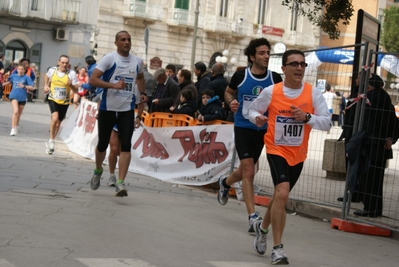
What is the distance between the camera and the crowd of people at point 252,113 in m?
7.84

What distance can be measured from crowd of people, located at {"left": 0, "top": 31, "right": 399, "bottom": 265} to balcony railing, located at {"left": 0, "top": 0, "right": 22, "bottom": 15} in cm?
2849

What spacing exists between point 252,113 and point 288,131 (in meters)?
0.40

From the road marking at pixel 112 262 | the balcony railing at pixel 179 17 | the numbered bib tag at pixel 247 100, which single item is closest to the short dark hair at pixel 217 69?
the numbered bib tag at pixel 247 100

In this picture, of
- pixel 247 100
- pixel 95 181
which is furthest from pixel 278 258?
pixel 95 181

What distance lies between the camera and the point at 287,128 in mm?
7828

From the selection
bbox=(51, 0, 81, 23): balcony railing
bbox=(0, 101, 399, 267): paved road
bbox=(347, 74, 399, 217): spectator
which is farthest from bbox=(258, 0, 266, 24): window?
bbox=(347, 74, 399, 217): spectator

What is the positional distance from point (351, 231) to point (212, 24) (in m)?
46.3

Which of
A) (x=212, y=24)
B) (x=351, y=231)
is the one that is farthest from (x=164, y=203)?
(x=212, y=24)

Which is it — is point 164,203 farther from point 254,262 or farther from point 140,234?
point 254,262

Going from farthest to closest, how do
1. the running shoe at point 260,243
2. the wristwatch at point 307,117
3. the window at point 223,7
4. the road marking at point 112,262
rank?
the window at point 223,7 < the running shoe at point 260,243 < the wristwatch at point 307,117 < the road marking at point 112,262

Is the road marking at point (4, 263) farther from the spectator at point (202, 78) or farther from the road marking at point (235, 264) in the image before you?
the spectator at point (202, 78)

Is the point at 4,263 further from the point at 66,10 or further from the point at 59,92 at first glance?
the point at 66,10

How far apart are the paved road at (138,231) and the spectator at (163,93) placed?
2.86m

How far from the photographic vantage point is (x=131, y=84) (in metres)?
11.1
